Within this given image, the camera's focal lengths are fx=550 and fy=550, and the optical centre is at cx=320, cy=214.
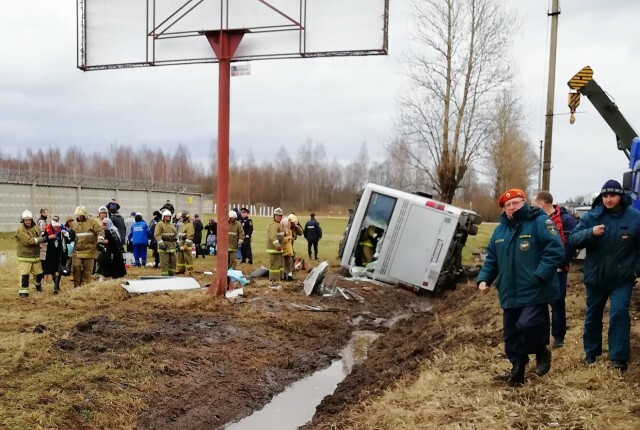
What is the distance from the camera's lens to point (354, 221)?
13.1 metres

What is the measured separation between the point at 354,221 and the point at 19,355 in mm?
8236

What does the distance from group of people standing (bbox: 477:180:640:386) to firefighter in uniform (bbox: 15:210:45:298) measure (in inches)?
359

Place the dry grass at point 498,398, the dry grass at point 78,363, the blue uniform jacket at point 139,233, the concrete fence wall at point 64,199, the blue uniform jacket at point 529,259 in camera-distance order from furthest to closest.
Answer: the concrete fence wall at point 64,199, the blue uniform jacket at point 139,233, the dry grass at point 78,363, the blue uniform jacket at point 529,259, the dry grass at point 498,398

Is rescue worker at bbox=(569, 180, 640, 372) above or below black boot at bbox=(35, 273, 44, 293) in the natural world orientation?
above

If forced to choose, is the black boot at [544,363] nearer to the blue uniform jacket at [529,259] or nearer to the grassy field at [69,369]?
the blue uniform jacket at [529,259]

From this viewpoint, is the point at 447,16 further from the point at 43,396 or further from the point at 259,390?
the point at 43,396

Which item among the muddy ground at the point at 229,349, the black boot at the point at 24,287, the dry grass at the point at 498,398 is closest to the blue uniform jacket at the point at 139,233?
the black boot at the point at 24,287

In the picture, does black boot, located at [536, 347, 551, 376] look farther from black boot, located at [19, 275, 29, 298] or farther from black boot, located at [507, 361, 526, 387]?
black boot, located at [19, 275, 29, 298]

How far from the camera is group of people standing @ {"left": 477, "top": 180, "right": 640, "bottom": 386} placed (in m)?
4.74

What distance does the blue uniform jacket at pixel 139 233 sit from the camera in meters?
16.2

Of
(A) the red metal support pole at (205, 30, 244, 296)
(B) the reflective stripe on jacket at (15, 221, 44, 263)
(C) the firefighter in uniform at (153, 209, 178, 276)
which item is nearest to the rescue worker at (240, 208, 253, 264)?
(C) the firefighter in uniform at (153, 209, 178, 276)

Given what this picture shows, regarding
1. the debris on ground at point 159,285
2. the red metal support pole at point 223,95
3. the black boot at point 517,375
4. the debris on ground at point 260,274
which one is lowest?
the debris on ground at point 260,274

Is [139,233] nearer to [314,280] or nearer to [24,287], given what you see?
[24,287]

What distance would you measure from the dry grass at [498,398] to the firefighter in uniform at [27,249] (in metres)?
8.10
